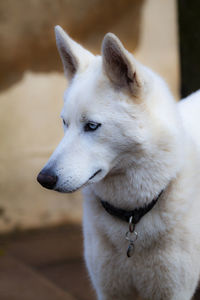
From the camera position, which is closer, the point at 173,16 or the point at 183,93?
the point at 183,93

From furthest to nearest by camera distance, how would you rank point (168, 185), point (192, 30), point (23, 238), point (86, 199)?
point (23, 238) < point (192, 30) < point (86, 199) < point (168, 185)

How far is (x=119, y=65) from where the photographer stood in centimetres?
241

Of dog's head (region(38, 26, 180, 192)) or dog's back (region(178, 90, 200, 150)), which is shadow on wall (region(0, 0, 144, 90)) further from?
dog's head (region(38, 26, 180, 192))

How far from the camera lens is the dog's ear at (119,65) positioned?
2289mm

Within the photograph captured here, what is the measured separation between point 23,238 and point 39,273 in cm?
87

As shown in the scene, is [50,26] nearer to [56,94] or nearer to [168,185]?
[56,94]

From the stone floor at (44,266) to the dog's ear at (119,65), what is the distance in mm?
2266

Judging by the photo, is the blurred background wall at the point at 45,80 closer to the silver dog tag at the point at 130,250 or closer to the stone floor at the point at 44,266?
the stone floor at the point at 44,266

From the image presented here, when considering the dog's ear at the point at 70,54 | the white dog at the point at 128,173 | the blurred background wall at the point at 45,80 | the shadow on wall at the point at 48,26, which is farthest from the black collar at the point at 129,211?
the shadow on wall at the point at 48,26

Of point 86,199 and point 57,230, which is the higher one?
point 86,199

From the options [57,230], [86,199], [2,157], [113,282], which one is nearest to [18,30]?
[2,157]

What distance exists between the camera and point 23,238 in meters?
5.27

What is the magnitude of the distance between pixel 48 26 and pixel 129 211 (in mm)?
3061

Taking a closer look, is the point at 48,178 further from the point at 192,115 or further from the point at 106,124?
the point at 192,115
